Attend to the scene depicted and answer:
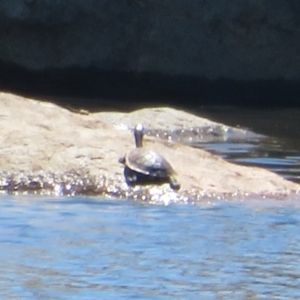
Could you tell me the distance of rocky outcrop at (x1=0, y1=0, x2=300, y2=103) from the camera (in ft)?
70.0

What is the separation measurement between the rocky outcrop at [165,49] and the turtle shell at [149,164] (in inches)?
451

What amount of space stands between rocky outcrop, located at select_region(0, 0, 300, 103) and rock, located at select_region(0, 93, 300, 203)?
10.3 m

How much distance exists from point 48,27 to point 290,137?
6651 mm

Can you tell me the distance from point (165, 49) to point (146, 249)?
1399 centimetres

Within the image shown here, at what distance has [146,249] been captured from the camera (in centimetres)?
783

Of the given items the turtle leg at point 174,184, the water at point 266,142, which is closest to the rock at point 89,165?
the turtle leg at point 174,184

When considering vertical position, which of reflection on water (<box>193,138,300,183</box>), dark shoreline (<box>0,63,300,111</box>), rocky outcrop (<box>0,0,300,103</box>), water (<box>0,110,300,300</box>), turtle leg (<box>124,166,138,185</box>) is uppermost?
rocky outcrop (<box>0,0,300,103</box>)

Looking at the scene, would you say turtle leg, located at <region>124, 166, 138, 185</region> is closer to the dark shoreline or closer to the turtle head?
the turtle head

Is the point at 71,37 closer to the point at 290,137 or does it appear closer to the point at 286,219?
the point at 290,137

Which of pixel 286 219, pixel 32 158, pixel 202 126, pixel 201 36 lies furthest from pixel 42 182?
pixel 201 36

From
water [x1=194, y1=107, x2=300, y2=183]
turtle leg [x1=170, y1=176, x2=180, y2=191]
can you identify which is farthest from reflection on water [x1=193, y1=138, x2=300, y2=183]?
turtle leg [x1=170, y1=176, x2=180, y2=191]

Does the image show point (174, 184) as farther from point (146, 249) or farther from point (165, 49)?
point (165, 49)

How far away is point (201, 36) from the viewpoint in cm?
2169

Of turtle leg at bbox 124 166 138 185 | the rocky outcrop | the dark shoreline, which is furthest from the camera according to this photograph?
the dark shoreline
